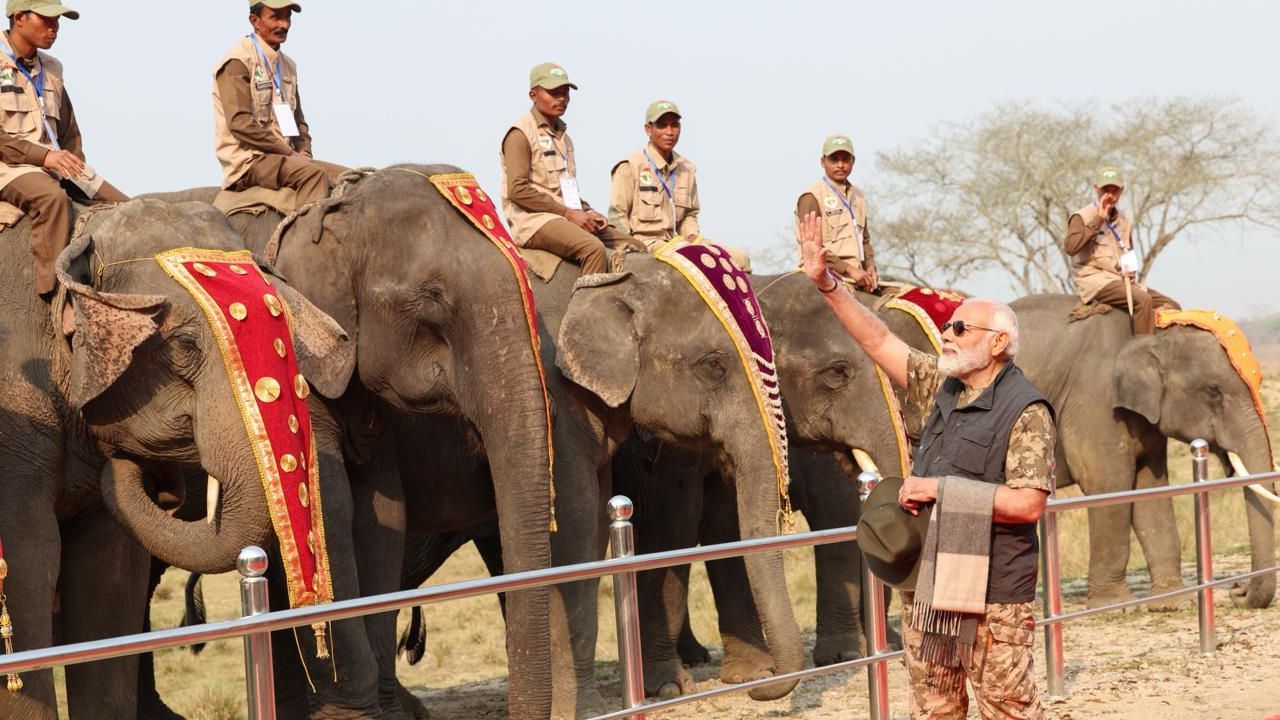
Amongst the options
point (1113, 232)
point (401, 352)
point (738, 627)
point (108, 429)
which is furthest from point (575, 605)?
point (1113, 232)

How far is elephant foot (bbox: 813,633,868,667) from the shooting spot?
11930mm

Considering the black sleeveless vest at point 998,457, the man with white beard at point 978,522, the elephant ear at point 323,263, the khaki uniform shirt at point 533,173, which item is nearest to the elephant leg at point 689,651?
the khaki uniform shirt at point 533,173

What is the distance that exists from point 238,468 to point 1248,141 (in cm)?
4239

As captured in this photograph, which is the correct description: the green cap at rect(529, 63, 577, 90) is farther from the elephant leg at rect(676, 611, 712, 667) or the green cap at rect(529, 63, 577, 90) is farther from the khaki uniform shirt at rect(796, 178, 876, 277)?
the elephant leg at rect(676, 611, 712, 667)

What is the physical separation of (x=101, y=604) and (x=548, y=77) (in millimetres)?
4140

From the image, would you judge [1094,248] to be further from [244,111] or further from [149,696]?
[149,696]

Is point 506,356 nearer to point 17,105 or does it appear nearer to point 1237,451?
point 17,105

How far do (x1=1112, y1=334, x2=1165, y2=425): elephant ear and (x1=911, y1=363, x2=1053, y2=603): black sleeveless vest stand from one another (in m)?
8.76

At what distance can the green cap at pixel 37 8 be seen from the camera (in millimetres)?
8664

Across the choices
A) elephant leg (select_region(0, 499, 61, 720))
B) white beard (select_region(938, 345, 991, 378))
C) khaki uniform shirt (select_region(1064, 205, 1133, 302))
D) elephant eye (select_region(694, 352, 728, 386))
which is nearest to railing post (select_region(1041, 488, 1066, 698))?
elephant eye (select_region(694, 352, 728, 386))

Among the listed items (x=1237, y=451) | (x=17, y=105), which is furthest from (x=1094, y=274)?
(x=17, y=105)

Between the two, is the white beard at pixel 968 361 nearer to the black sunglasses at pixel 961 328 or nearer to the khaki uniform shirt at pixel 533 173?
the black sunglasses at pixel 961 328

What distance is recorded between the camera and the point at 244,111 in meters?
9.98

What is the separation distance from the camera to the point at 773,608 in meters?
9.00
